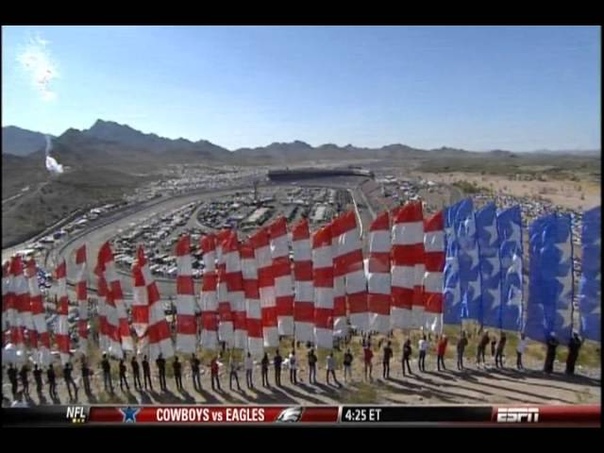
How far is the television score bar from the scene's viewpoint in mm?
3104

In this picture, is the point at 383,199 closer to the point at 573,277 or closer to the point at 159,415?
the point at 573,277

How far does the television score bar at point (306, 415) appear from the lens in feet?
10.2

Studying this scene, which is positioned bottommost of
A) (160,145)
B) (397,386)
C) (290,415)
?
(290,415)

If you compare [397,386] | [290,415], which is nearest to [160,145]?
[290,415]

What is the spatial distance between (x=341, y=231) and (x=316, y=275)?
0.76ft

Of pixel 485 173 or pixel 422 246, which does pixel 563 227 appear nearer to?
pixel 485 173

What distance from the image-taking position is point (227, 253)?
10.7 ft

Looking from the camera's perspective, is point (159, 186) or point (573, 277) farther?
point (159, 186)

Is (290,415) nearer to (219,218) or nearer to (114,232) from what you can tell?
(219,218)

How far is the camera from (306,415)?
318 cm

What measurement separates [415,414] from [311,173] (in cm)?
119
